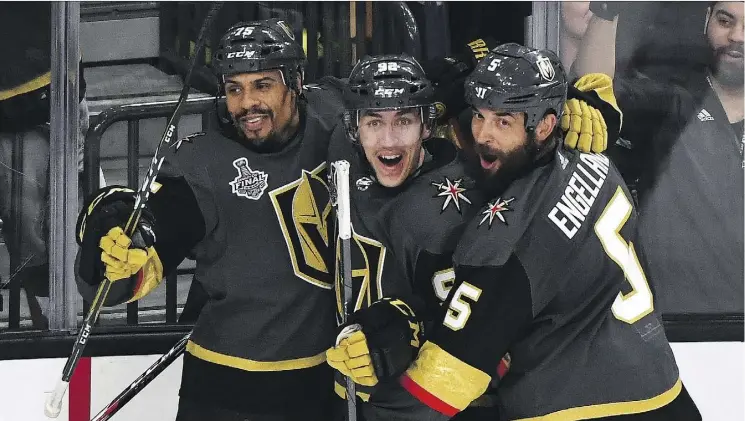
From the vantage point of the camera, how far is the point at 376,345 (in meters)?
1.77

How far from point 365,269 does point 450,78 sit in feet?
1.50

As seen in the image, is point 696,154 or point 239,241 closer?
point 239,241

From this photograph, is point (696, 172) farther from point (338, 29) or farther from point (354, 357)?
point (354, 357)

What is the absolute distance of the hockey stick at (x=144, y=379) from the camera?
2.39 metres

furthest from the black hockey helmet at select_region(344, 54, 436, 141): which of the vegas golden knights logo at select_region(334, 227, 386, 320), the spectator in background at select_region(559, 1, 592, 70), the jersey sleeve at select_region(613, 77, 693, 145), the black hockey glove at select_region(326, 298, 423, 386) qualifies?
the jersey sleeve at select_region(613, 77, 693, 145)

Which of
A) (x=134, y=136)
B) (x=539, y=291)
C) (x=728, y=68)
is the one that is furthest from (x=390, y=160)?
(x=728, y=68)

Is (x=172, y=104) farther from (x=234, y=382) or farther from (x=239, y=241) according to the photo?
(x=234, y=382)

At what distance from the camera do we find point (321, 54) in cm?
266

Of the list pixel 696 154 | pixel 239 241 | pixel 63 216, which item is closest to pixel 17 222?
pixel 63 216

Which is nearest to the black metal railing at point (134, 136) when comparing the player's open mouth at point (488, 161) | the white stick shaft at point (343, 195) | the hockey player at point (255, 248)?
the hockey player at point (255, 248)

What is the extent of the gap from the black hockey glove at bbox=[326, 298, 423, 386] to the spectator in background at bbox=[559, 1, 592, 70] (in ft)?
3.47

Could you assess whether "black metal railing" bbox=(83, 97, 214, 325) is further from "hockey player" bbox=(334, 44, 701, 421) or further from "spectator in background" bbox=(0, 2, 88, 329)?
"hockey player" bbox=(334, 44, 701, 421)

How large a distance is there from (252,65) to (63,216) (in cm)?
77

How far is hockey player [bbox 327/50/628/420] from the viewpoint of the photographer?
1.92 metres
